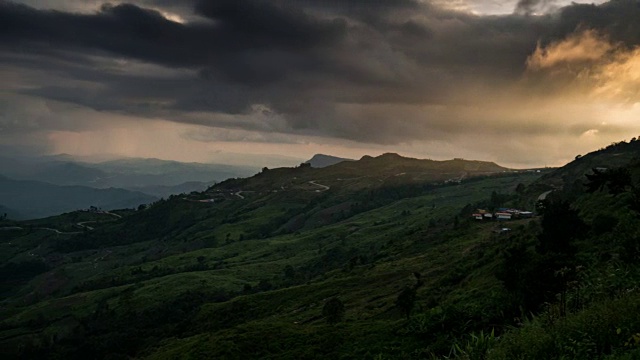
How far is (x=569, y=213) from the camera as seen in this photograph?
6109 centimetres

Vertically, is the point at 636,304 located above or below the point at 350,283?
above

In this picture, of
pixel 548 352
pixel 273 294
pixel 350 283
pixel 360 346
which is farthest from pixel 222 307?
pixel 548 352

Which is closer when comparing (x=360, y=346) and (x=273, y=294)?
(x=360, y=346)

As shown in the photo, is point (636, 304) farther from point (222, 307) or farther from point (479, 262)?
point (222, 307)

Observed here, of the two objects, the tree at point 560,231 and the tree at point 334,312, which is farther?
the tree at point 334,312

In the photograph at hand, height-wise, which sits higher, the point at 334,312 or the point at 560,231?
the point at 560,231

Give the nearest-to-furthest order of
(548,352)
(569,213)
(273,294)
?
(548,352) < (569,213) < (273,294)

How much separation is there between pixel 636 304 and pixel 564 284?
13.2 m

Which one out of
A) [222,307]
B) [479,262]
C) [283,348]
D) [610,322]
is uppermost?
[610,322]

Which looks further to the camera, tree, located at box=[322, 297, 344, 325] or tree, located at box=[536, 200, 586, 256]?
tree, located at box=[322, 297, 344, 325]

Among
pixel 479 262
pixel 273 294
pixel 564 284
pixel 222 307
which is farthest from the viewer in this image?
pixel 222 307

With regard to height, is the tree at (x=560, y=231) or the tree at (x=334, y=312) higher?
the tree at (x=560, y=231)

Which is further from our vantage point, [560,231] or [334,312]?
[334,312]

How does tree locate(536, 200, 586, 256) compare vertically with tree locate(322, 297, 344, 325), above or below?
above
